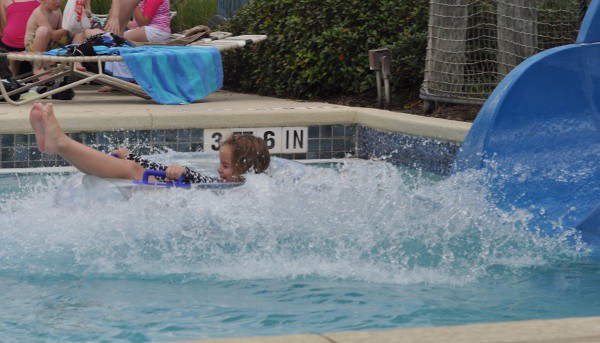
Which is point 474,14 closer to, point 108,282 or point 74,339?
point 108,282

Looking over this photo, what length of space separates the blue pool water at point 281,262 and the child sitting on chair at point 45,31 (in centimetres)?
476

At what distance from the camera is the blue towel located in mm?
9062

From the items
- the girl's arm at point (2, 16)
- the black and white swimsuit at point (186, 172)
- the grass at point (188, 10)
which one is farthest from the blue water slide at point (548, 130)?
the grass at point (188, 10)

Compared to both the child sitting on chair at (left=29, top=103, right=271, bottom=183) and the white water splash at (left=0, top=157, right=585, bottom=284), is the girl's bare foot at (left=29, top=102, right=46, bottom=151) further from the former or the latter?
the white water splash at (left=0, top=157, right=585, bottom=284)

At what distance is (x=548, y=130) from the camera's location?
5672mm

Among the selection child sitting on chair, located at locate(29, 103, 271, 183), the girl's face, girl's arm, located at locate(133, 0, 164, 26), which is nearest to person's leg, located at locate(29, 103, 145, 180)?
child sitting on chair, located at locate(29, 103, 271, 183)

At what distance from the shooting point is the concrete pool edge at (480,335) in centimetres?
222

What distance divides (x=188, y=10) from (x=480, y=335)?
12304mm

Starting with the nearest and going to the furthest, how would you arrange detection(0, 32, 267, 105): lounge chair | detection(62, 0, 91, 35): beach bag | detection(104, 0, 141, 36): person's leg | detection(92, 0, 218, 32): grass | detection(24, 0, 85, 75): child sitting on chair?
detection(0, 32, 267, 105): lounge chair < detection(62, 0, 91, 35): beach bag < detection(24, 0, 85, 75): child sitting on chair < detection(104, 0, 141, 36): person's leg < detection(92, 0, 218, 32): grass

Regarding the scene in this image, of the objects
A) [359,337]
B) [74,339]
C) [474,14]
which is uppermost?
[474,14]

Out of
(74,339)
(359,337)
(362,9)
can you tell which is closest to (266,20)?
(362,9)

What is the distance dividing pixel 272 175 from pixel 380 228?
31.0 inches

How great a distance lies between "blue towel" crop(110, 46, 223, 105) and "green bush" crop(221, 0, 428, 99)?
0.95 metres

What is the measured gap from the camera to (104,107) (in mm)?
8508
